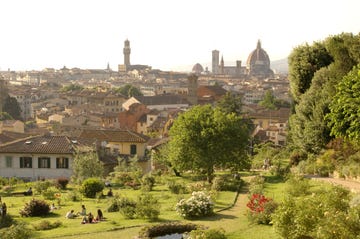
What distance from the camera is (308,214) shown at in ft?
51.6

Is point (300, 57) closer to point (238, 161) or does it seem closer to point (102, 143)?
point (238, 161)

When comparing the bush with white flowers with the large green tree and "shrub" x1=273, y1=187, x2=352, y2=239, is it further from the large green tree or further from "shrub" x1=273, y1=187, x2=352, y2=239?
the large green tree

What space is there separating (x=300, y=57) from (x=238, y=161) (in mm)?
10845

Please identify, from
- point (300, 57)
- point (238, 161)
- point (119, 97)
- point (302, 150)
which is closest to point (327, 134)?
point (302, 150)

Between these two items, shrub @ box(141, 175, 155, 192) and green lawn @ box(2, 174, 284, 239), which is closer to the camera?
green lawn @ box(2, 174, 284, 239)

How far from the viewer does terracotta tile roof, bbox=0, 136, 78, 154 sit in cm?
3884

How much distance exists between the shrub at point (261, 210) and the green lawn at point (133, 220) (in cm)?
30

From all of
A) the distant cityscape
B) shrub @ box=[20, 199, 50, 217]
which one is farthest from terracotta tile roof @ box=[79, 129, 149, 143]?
shrub @ box=[20, 199, 50, 217]

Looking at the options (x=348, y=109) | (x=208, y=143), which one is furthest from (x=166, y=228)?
(x=208, y=143)

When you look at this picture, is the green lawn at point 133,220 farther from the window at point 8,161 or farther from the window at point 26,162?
the window at point 8,161

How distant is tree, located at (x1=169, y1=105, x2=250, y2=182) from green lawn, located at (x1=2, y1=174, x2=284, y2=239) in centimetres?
439

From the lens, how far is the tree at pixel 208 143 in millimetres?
31828

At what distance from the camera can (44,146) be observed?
39.4 m

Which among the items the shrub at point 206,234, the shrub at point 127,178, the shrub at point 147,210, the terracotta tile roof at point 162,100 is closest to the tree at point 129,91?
the terracotta tile roof at point 162,100
